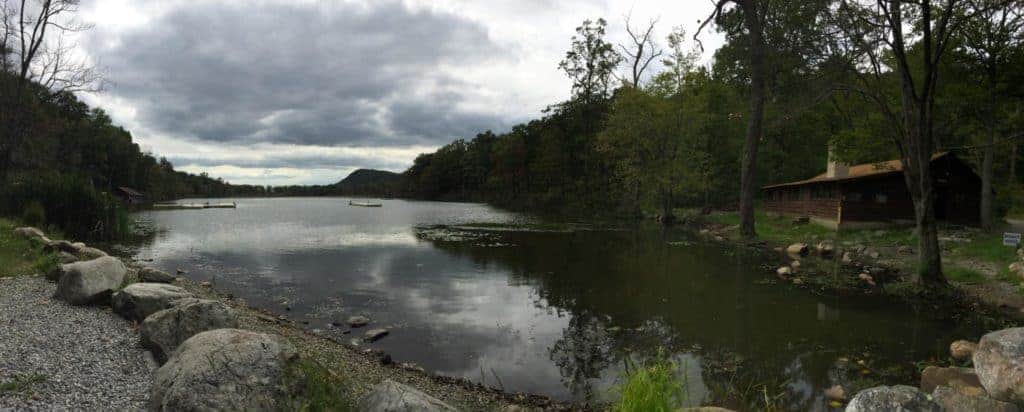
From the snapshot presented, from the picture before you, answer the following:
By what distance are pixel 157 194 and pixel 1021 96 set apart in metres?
143

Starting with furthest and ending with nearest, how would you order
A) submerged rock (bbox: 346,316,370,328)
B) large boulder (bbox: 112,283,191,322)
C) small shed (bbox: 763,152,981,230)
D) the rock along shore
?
small shed (bbox: 763,152,981,230)
submerged rock (bbox: 346,316,370,328)
large boulder (bbox: 112,283,191,322)
the rock along shore

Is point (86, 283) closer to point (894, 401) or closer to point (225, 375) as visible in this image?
point (225, 375)

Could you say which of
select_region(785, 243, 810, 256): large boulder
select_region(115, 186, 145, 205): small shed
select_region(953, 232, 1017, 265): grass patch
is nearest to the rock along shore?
select_region(953, 232, 1017, 265): grass patch

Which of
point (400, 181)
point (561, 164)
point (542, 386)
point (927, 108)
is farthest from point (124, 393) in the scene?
point (400, 181)

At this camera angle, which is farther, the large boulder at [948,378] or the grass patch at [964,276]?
the grass patch at [964,276]

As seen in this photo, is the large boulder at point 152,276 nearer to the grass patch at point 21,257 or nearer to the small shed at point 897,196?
the grass patch at point 21,257

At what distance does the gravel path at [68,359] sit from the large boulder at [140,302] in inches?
7.1

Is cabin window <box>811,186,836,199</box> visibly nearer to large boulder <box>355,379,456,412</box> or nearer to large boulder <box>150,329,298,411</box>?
large boulder <box>355,379,456,412</box>

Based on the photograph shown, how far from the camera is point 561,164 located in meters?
77.1

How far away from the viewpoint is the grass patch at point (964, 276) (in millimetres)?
14401

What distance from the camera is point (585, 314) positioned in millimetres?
12211

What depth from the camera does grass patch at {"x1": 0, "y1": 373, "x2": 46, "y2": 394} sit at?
505 cm

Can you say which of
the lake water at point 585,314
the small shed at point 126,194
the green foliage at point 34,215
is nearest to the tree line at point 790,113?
the lake water at point 585,314

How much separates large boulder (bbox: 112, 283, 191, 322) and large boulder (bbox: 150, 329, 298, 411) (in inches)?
164
